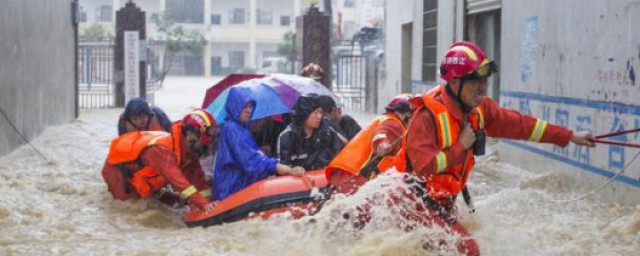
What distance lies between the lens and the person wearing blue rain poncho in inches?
321

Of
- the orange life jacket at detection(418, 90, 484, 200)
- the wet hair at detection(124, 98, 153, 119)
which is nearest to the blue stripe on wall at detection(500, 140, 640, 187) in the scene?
the orange life jacket at detection(418, 90, 484, 200)

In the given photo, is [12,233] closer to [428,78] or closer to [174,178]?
[174,178]

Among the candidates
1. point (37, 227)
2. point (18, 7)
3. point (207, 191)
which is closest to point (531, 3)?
point (207, 191)

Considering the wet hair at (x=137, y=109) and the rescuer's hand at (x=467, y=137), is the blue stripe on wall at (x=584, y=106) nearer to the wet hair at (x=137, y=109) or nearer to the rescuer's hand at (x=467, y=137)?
the rescuer's hand at (x=467, y=137)

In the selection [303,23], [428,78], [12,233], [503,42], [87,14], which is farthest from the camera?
[87,14]

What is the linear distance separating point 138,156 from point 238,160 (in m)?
0.96

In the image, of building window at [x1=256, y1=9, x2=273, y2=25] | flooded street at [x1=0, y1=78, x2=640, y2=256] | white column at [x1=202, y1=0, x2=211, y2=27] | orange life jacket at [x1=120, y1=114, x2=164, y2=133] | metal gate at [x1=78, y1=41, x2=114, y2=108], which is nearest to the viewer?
flooded street at [x1=0, y1=78, x2=640, y2=256]

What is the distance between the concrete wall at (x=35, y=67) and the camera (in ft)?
43.0

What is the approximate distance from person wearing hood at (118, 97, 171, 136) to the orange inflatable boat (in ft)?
6.61

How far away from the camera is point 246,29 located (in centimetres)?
5803

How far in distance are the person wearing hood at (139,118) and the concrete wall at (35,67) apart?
3272 millimetres

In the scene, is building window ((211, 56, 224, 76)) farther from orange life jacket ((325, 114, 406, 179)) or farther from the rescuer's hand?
the rescuer's hand

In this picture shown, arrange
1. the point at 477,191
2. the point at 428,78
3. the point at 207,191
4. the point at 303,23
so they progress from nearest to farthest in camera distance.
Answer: the point at 207,191 → the point at 477,191 → the point at 428,78 → the point at 303,23

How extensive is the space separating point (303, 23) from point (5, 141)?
8.14 meters
